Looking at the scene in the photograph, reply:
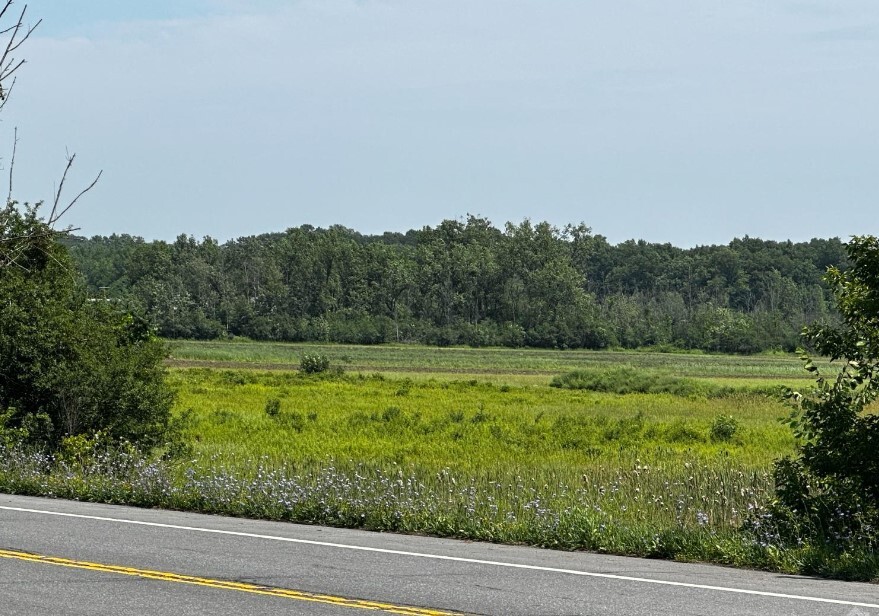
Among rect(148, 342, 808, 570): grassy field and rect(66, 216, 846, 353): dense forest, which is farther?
rect(66, 216, 846, 353): dense forest

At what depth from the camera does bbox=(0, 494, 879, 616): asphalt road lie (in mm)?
8578

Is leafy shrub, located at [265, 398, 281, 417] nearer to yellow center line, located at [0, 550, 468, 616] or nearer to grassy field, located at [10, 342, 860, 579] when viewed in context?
grassy field, located at [10, 342, 860, 579]

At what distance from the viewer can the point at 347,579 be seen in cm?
961

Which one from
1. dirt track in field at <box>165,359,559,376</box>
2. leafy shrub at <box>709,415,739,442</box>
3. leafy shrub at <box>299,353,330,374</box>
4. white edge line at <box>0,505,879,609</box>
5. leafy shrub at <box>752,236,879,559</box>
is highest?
leafy shrub at <box>752,236,879,559</box>

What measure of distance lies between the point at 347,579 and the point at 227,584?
1.00 m

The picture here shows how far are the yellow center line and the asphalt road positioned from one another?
10mm

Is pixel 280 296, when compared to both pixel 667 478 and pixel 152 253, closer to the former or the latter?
pixel 152 253

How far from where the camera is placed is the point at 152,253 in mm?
178375

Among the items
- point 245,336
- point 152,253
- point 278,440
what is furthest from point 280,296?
point 278,440

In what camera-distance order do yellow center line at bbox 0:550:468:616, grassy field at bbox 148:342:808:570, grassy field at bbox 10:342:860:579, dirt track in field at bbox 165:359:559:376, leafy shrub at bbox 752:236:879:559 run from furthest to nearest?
1. dirt track in field at bbox 165:359:559:376
2. grassy field at bbox 148:342:808:570
3. grassy field at bbox 10:342:860:579
4. leafy shrub at bbox 752:236:879:559
5. yellow center line at bbox 0:550:468:616

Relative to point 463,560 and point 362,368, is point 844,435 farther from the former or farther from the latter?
point 362,368

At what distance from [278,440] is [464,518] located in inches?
842

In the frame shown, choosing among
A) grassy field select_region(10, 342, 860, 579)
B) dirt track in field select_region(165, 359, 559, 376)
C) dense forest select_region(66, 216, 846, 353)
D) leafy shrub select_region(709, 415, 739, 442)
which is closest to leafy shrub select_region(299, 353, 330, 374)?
grassy field select_region(10, 342, 860, 579)

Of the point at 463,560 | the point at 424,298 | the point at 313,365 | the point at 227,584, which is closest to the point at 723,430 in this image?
the point at 463,560
